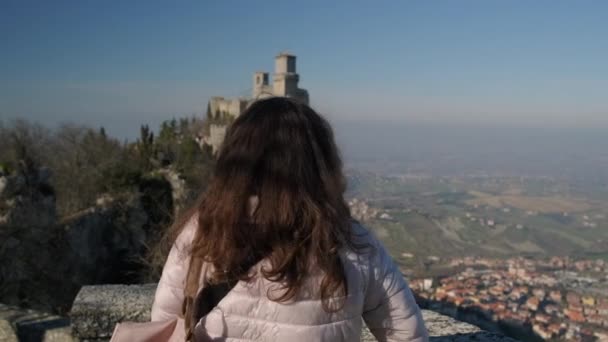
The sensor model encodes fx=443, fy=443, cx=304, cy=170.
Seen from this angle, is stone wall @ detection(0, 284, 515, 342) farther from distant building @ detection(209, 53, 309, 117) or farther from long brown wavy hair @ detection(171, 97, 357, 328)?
distant building @ detection(209, 53, 309, 117)

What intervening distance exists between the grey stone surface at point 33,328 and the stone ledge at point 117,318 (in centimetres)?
86

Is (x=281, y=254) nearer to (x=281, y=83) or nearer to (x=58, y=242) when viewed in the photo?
(x=58, y=242)

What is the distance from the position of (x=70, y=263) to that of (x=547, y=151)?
6530 centimetres

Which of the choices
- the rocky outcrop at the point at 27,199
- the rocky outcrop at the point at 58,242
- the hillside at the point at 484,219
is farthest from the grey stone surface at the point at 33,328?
the rocky outcrop at the point at 27,199

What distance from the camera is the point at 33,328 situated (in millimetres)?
3246

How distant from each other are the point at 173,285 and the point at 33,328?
8.26ft

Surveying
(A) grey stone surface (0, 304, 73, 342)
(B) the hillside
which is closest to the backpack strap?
(A) grey stone surface (0, 304, 73, 342)

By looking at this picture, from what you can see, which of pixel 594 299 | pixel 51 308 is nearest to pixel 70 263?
pixel 51 308

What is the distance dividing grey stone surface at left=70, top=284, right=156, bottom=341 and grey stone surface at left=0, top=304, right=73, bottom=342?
33.8 inches

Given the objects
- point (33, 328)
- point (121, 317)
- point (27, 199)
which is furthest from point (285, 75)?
point (121, 317)

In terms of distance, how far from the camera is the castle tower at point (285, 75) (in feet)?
107

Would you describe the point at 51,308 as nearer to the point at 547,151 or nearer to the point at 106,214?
the point at 106,214

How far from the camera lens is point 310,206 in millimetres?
1363

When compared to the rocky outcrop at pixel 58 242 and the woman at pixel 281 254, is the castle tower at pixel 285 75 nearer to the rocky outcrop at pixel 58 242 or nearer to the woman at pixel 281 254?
the rocky outcrop at pixel 58 242
